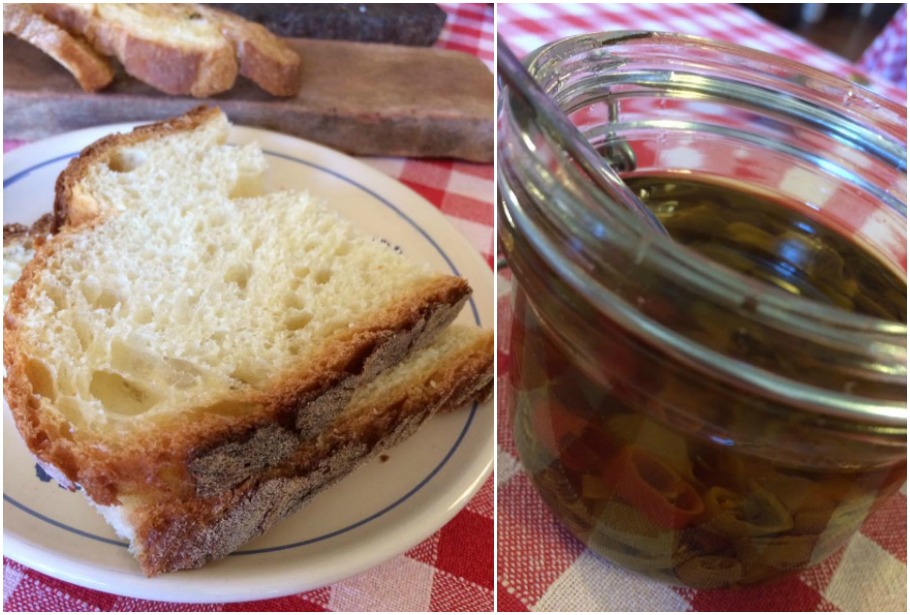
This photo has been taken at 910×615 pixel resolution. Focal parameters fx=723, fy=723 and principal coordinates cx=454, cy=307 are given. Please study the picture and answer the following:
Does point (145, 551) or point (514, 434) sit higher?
point (514, 434)

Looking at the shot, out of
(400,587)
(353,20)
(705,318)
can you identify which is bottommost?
(400,587)

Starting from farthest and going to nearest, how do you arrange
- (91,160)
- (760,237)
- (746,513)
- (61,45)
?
1. (61,45)
2. (91,160)
3. (760,237)
4. (746,513)

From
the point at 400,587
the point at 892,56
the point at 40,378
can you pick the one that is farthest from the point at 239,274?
the point at 892,56

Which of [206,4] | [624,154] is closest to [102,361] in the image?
[624,154]

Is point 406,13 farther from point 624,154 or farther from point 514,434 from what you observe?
point 514,434

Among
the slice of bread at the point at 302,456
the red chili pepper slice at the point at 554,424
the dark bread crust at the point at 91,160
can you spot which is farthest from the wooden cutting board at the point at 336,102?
the red chili pepper slice at the point at 554,424

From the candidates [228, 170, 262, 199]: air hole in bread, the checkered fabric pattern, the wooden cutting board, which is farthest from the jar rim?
the checkered fabric pattern

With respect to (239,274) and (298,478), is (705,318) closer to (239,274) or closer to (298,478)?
(298,478)
